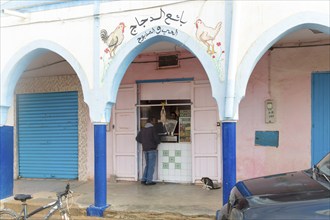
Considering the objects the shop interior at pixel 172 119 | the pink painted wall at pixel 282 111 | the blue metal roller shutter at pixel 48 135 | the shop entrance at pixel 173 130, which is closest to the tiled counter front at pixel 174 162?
the shop entrance at pixel 173 130

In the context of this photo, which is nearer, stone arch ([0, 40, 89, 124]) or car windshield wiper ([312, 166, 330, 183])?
car windshield wiper ([312, 166, 330, 183])

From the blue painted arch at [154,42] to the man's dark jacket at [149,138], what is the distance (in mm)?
1836

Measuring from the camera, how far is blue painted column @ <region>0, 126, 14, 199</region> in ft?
24.1

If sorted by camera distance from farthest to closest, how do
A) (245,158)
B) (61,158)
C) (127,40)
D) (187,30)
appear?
1. (61,158)
2. (245,158)
3. (127,40)
4. (187,30)

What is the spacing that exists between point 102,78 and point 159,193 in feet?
8.82

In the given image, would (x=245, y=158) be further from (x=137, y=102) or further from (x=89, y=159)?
(x=89, y=159)

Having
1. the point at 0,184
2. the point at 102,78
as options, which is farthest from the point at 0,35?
the point at 0,184

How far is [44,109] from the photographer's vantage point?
9664 mm

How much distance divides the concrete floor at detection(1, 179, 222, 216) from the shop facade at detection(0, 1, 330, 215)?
424mm

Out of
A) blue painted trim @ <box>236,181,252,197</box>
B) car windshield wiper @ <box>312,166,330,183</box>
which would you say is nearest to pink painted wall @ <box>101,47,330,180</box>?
car windshield wiper @ <box>312,166,330,183</box>

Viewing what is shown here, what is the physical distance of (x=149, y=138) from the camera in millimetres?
8141

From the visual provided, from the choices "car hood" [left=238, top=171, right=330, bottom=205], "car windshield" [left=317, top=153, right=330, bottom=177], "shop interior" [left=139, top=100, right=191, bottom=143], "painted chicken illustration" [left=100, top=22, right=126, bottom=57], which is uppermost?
"painted chicken illustration" [left=100, top=22, right=126, bottom=57]

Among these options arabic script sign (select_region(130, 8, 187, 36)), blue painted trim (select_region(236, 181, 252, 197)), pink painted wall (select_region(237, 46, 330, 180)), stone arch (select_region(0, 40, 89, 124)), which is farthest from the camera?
pink painted wall (select_region(237, 46, 330, 180))

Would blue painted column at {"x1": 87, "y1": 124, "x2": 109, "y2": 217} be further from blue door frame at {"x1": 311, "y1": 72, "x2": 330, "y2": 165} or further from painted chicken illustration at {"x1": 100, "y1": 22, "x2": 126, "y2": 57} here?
blue door frame at {"x1": 311, "y1": 72, "x2": 330, "y2": 165}
